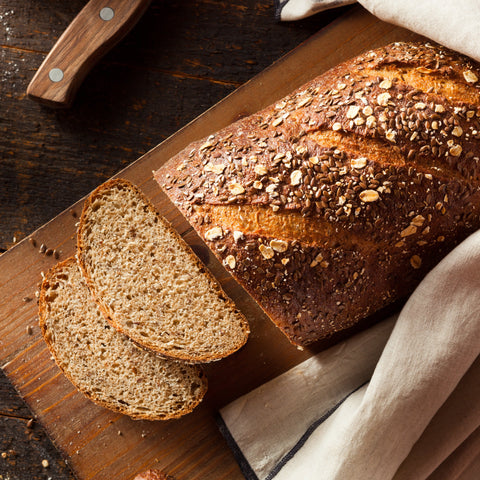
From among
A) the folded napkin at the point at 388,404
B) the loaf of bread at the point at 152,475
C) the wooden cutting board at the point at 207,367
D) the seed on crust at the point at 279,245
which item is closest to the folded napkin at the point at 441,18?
the wooden cutting board at the point at 207,367

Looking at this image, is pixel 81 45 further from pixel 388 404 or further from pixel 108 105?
pixel 388 404

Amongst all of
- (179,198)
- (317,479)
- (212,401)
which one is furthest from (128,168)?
(317,479)

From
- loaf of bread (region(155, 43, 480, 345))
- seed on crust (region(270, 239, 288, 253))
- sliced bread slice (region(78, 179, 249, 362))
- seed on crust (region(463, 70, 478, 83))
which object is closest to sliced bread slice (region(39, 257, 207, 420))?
sliced bread slice (region(78, 179, 249, 362))

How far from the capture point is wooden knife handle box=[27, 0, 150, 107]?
2145 mm

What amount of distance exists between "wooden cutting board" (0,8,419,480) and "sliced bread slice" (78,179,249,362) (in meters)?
0.13

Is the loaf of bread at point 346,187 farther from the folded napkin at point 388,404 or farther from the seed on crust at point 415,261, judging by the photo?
the folded napkin at point 388,404

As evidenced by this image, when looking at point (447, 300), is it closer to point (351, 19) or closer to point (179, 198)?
point (179, 198)

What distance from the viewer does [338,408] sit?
78.0 inches

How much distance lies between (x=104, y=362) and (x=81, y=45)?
127 cm

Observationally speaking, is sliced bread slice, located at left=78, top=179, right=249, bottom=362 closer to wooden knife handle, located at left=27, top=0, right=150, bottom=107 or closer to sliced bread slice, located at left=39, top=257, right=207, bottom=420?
sliced bread slice, located at left=39, top=257, right=207, bottom=420

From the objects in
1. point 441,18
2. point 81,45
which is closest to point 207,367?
point 81,45

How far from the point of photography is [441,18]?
1.82m

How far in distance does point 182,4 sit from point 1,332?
157 cm

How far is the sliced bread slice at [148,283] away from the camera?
206 cm
